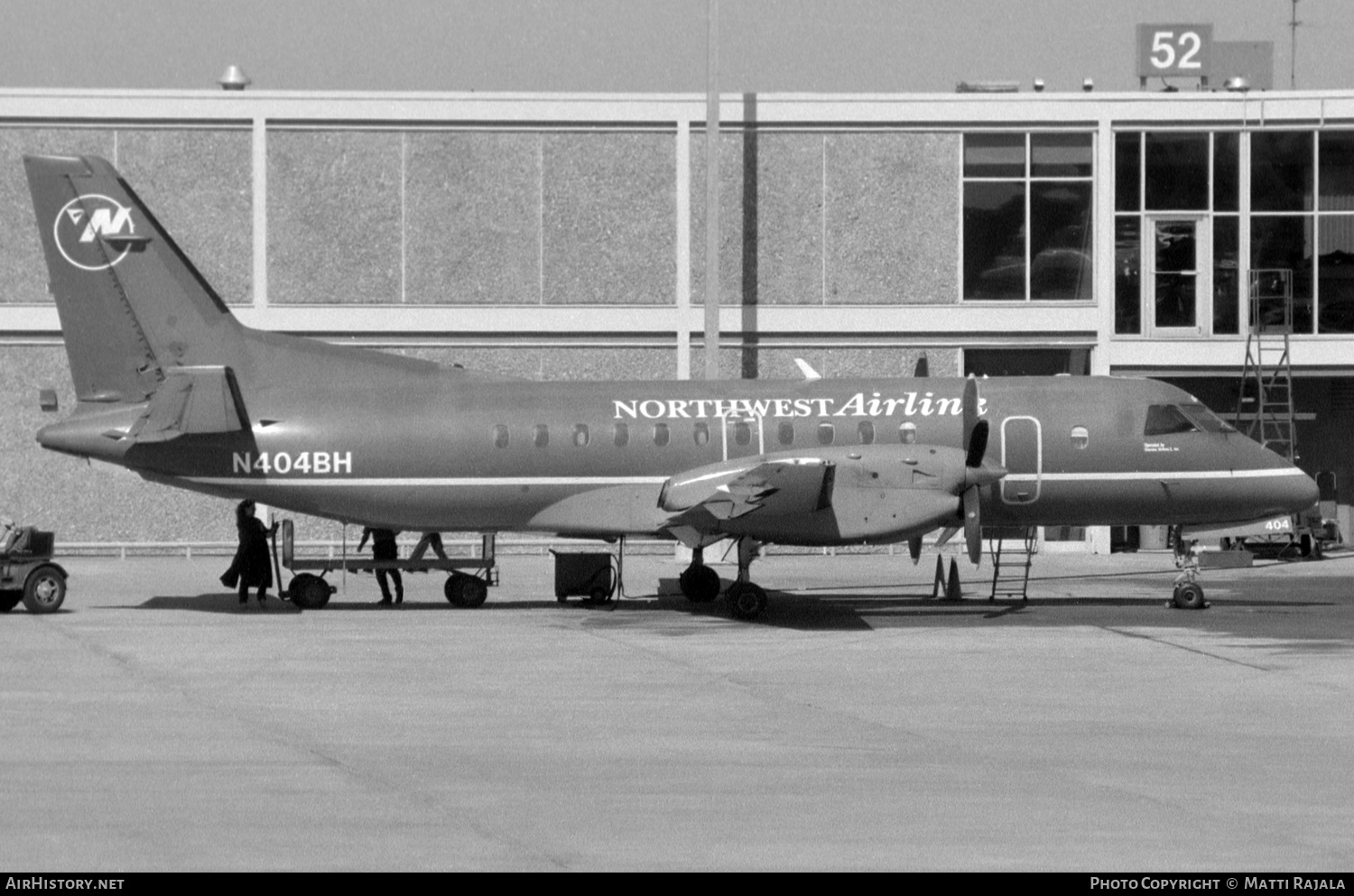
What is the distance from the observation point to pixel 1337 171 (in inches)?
1725

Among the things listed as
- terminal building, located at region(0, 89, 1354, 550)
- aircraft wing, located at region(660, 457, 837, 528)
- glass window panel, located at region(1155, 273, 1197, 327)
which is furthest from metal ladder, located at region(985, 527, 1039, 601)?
glass window panel, located at region(1155, 273, 1197, 327)

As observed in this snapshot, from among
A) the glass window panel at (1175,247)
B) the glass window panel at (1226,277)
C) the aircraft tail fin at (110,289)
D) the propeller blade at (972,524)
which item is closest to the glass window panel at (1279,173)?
the glass window panel at (1226,277)

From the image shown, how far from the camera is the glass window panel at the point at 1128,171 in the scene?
4353 centimetres

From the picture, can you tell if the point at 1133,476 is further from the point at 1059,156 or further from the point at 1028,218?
the point at 1059,156

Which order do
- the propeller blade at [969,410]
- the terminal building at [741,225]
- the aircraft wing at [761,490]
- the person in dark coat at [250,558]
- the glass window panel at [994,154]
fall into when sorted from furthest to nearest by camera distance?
1. the glass window panel at [994,154]
2. the terminal building at [741,225]
3. the person in dark coat at [250,558]
4. the propeller blade at [969,410]
5. the aircraft wing at [761,490]

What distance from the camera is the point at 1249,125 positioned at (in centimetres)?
4344

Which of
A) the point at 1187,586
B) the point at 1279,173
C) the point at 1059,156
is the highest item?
the point at 1059,156

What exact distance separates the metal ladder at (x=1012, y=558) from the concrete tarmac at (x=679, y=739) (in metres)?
1.86

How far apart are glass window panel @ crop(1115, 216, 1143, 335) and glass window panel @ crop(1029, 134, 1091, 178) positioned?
1.66 meters

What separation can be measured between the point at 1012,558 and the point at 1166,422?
13.6 metres

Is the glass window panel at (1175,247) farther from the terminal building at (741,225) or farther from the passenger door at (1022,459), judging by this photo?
the passenger door at (1022,459)

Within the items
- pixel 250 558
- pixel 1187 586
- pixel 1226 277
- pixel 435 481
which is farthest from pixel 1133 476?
pixel 1226 277

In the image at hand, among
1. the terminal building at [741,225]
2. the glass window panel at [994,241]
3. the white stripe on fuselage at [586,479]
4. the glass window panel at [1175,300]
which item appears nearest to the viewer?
the white stripe on fuselage at [586,479]

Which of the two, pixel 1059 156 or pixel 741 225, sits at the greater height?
pixel 1059 156
